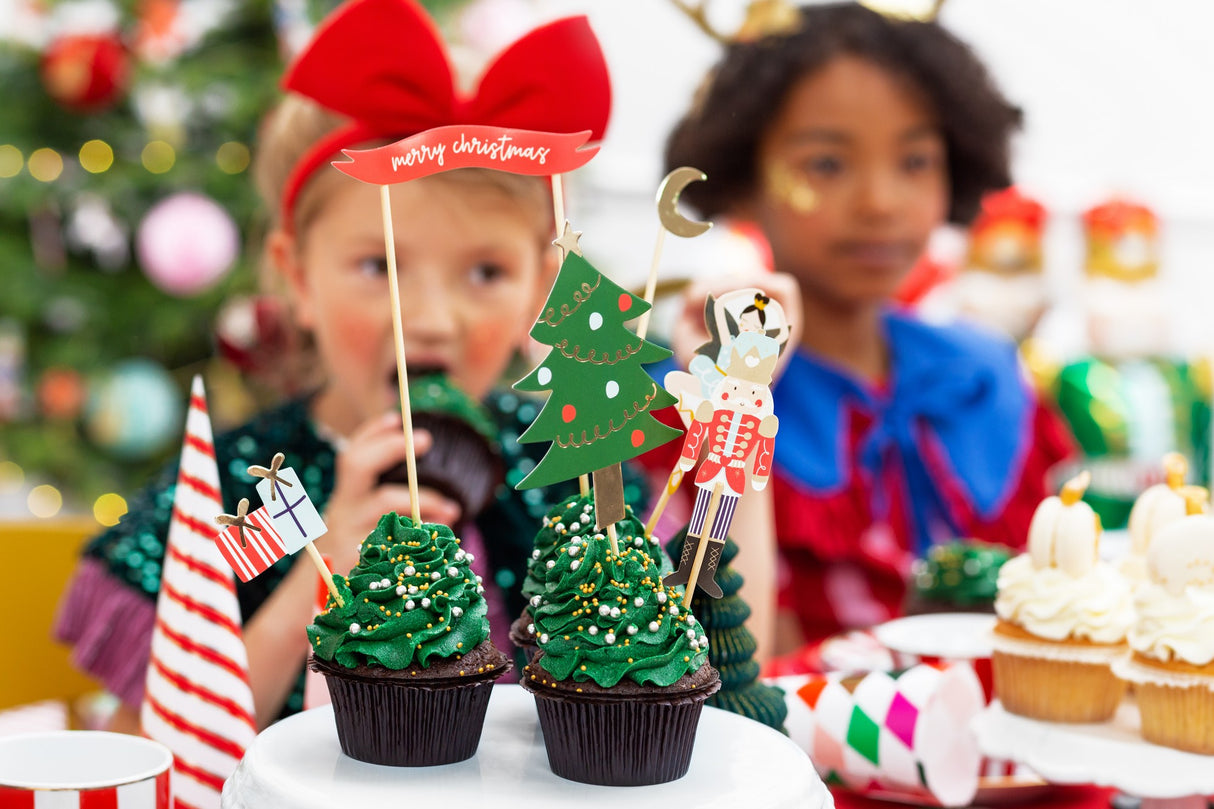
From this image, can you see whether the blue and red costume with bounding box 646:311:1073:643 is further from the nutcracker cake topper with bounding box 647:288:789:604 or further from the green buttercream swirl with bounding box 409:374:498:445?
the nutcracker cake topper with bounding box 647:288:789:604

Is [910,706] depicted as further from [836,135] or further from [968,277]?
[968,277]

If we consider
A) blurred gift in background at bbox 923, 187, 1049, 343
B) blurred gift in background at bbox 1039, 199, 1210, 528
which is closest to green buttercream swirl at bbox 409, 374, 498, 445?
blurred gift in background at bbox 1039, 199, 1210, 528

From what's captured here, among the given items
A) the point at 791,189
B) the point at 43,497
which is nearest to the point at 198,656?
the point at 791,189

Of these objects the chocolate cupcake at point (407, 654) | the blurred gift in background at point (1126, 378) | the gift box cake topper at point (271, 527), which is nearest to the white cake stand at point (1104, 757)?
the chocolate cupcake at point (407, 654)

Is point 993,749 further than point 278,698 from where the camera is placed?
No

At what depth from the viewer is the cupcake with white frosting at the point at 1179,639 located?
0.74m

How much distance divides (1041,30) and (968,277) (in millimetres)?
1671

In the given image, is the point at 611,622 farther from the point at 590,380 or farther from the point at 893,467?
the point at 893,467

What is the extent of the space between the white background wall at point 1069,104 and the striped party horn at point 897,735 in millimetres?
3315

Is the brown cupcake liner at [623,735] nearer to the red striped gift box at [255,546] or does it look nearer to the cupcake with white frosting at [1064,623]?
the red striped gift box at [255,546]

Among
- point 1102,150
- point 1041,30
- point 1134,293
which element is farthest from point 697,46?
point 1134,293

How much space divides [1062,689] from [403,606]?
1.54 feet

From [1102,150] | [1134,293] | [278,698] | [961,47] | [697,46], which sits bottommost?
[278,698]

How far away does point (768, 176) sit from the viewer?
1646mm
